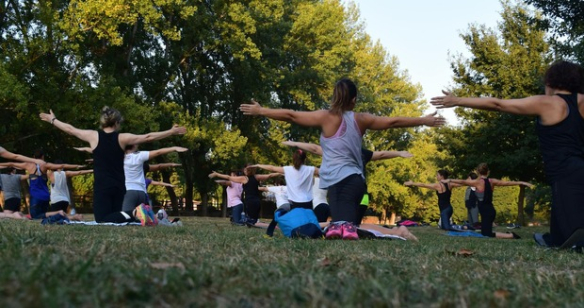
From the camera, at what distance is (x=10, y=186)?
71.3 ft

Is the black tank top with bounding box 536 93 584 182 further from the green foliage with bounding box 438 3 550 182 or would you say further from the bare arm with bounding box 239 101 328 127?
the green foliage with bounding box 438 3 550 182

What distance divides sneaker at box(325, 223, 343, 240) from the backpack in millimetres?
396

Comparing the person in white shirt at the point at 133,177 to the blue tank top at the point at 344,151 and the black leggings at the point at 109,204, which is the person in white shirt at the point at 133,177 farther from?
the blue tank top at the point at 344,151

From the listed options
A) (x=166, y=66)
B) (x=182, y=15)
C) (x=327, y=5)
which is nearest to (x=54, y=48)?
(x=182, y=15)

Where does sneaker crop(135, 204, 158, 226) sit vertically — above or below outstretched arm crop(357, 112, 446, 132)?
below

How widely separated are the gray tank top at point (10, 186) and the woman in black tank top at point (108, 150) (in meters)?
10.5

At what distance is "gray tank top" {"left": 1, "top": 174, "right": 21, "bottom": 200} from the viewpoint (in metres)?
21.6

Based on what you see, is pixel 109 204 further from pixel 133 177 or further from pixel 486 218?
pixel 486 218

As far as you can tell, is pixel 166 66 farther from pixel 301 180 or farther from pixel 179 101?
pixel 301 180

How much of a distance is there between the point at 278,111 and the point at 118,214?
5.06 meters

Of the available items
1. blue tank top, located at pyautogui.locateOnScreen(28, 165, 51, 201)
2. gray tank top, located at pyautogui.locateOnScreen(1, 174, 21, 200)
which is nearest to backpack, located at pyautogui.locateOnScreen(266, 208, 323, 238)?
blue tank top, located at pyautogui.locateOnScreen(28, 165, 51, 201)

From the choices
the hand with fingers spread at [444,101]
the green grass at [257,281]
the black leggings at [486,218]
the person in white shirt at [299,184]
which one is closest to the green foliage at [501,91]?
the black leggings at [486,218]

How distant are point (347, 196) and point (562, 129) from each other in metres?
2.77

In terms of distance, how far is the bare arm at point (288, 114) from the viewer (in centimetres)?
866
